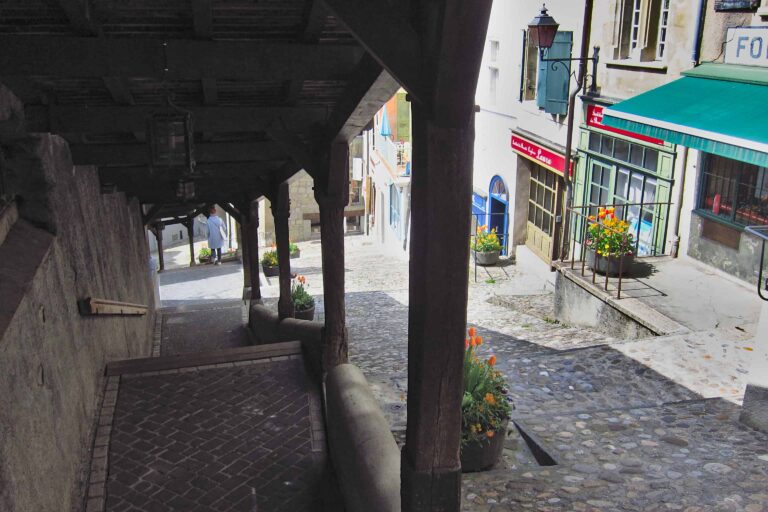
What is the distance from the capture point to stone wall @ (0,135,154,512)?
358 cm

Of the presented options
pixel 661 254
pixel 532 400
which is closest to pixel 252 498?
pixel 532 400

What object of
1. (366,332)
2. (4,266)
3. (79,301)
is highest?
(4,266)

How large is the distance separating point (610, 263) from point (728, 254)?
59.8 inches

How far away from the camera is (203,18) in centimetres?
350

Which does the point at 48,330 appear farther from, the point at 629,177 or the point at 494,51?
the point at 494,51

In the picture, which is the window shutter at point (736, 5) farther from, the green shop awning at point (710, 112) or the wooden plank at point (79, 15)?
the wooden plank at point (79, 15)

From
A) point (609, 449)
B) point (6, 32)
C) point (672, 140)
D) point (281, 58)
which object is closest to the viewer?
point (6, 32)

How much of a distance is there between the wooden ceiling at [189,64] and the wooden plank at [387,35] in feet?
3.33

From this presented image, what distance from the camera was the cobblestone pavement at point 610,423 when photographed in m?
4.52

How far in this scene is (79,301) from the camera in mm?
5965

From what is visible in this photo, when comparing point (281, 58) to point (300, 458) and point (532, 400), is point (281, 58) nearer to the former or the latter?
point (300, 458)

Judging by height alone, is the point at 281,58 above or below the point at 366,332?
above

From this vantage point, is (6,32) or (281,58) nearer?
(6,32)

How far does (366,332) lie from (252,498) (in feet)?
16.7
